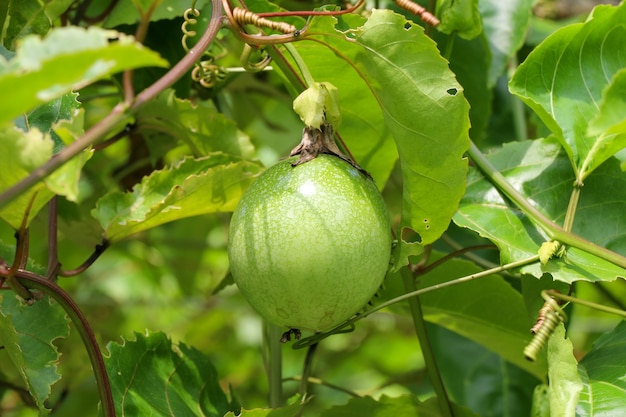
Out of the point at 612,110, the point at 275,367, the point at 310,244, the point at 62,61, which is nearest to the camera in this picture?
the point at 62,61

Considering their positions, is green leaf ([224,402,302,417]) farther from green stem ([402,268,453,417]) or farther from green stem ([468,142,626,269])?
green stem ([468,142,626,269])

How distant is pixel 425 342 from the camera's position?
1.07 meters

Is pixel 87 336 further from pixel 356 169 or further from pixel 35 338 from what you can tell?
pixel 356 169

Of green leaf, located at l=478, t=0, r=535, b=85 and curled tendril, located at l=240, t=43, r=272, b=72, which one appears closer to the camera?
curled tendril, located at l=240, t=43, r=272, b=72

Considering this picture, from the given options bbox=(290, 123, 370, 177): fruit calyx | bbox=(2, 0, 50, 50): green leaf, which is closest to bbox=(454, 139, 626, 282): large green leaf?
bbox=(290, 123, 370, 177): fruit calyx

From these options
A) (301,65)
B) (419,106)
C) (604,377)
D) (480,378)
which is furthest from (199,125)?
(480,378)

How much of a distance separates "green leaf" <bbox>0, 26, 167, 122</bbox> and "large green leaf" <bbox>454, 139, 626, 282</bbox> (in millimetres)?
553

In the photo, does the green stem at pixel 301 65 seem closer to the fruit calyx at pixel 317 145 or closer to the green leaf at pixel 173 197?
the fruit calyx at pixel 317 145

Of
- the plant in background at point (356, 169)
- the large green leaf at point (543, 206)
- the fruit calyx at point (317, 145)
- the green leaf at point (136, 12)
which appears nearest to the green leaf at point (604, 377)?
the plant in background at point (356, 169)

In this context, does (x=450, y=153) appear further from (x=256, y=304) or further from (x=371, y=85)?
(x=256, y=304)

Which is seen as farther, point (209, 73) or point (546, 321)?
point (209, 73)

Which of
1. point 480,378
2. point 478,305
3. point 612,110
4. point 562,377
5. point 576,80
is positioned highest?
point 612,110

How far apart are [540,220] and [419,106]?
9.7 inches

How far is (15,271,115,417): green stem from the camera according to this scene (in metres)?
0.88
